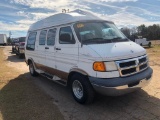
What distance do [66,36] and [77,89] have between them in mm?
1593

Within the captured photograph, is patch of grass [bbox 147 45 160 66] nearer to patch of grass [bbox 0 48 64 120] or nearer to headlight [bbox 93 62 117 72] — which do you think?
patch of grass [bbox 0 48 64 120]

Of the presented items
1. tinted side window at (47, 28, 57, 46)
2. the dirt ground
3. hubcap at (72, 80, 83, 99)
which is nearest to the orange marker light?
hubcap at (72, 80, 83, 99)

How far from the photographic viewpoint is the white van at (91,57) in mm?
5117

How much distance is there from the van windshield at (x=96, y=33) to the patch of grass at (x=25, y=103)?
2.11 metres

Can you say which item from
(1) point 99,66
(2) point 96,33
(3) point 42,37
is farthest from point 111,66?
(3) point 42,37

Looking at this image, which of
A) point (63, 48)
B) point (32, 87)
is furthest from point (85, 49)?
point (32, 87)

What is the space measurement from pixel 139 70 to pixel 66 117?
2.23 meters

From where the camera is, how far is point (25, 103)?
6.37 meters

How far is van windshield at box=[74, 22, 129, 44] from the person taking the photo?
229 inches

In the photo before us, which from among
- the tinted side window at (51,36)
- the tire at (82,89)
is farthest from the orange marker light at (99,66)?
the tinted side window at (51,36)

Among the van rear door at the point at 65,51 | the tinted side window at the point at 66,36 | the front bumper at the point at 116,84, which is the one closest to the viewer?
the front bumper at the point at 116,84

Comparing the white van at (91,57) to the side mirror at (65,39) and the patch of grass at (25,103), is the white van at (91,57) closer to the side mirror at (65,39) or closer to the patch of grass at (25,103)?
the side mirror at (65,39)

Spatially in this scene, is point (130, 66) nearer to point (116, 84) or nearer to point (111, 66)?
point (111, 66)

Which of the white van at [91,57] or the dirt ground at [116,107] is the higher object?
the white van at [91,57]
